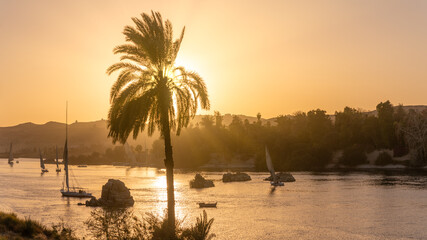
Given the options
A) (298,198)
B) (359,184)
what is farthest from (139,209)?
(359,184)

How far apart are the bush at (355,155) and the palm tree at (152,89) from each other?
159 m

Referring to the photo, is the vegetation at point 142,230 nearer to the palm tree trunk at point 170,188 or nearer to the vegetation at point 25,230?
the palm tree trunk at point 170,188

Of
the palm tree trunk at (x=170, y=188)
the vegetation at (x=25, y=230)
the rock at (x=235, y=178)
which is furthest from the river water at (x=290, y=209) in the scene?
the rock at (x=235, y=178)

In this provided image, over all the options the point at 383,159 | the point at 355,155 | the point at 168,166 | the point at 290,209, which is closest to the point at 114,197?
the point at 290,209

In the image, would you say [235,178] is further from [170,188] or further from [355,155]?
[170,188]

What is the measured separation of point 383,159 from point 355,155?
10.5 meters

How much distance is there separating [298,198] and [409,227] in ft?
120

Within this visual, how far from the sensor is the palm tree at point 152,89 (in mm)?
33531

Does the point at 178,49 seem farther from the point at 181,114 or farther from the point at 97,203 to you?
the point at 97,203

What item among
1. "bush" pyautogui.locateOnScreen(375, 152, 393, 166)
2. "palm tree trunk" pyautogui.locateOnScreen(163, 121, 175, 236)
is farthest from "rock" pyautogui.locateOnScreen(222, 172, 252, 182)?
"palm tree trunk" pyautogui.locateOnScreen(163, 121, 175, 236)

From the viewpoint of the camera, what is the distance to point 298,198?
92.4 m

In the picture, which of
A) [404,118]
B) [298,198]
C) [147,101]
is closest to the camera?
[147,101]

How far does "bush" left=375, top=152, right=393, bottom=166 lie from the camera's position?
17862 centimetres

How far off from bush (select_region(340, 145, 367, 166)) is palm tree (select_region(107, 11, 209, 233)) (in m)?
159
